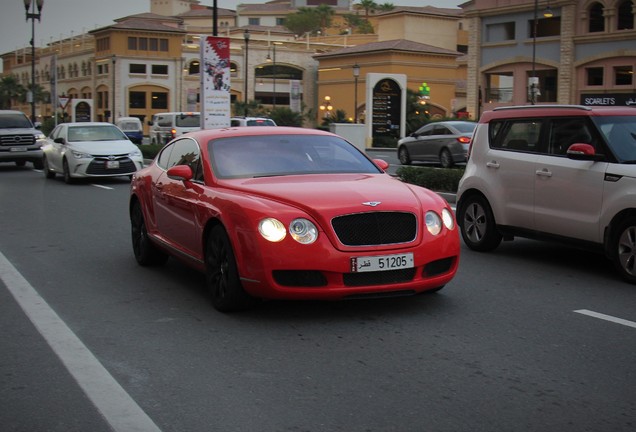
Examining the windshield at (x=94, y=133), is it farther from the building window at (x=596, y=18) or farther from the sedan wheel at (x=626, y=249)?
the building window at (x=596, y=18)

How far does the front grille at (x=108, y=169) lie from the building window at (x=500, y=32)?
47025 millimetres

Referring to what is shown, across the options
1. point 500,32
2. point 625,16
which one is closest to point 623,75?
point 625,16

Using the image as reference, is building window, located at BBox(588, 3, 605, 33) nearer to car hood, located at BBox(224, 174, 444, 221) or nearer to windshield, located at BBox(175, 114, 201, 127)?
windshield, located at BBox(175, 114, 201, 127)

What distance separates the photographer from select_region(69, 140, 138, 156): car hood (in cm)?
2197

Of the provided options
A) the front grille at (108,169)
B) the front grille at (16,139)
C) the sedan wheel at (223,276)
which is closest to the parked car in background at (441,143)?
the front grille at (108,169)

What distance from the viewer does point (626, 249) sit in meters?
8.58

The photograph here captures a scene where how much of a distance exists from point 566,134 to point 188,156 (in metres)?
4.02

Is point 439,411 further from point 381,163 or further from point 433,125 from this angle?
point 433,125

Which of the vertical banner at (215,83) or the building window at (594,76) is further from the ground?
the building window at (594,76)

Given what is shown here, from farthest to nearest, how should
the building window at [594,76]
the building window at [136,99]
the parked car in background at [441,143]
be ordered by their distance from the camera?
1. the building window at [136,99]
2. the building window at [594,76]
3. the parked car in background at [441,143]

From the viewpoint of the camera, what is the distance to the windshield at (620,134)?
8.88 m

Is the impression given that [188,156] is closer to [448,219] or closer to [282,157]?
[282,157]

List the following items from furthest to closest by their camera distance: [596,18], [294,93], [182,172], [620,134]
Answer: [294,93], [596,18], [620,134], [182,172]

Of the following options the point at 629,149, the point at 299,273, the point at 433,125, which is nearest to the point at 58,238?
the point at 299,273
